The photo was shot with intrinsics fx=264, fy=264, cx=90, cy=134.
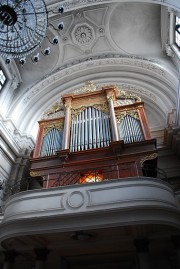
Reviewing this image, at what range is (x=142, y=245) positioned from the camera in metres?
5.68

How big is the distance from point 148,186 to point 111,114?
3.47 metres

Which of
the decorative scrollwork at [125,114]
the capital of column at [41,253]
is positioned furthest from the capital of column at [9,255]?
the decorative scrollwork at [125,114]

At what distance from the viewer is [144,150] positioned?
24.1ft

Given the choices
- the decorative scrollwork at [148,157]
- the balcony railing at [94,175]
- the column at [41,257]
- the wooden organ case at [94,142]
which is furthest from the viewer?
the wooden organ case at [94,142]

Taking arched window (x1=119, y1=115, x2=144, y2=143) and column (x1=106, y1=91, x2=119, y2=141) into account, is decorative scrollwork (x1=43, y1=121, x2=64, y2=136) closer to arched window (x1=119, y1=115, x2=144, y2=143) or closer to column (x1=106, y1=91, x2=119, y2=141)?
column (x1=106, y1=91, x2=119, y2=141)

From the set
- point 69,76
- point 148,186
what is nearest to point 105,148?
point 148,186

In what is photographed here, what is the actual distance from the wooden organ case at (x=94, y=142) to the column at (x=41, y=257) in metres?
1.65

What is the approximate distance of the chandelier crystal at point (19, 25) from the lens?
200 inches

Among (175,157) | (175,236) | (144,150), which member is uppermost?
(175,157)

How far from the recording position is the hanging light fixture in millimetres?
5074

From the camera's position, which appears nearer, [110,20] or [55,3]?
[55,3]

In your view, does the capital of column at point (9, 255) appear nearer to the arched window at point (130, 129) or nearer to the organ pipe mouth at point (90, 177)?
the organ pipe mouth at point (90, 177)

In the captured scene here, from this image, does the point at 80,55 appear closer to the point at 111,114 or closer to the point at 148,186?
the point at 111,114

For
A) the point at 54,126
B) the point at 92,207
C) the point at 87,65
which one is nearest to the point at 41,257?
the point at 92,207
